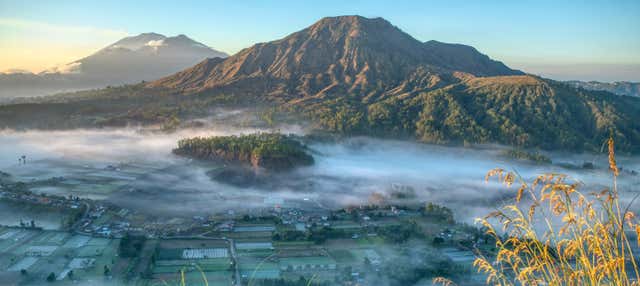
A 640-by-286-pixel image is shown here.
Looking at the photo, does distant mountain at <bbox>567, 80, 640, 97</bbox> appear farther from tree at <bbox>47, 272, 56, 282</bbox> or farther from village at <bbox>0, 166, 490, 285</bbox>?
tree at <bbox>47, 272, 56, 282</bbox>

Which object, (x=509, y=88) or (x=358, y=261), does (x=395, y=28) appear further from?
(x=358, y=261)

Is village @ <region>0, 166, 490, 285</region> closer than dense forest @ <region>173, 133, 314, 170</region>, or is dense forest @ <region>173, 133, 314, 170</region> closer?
village @ <region>0, 166, 490, 285</region>

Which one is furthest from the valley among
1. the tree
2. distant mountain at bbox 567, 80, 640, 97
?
distant mountain at bbox 567, 80, 640, 97

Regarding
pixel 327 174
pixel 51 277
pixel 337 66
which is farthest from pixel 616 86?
pixel 51 277

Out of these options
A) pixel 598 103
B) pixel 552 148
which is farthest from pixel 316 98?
pixel 598 103

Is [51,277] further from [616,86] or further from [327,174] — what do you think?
[616,86]

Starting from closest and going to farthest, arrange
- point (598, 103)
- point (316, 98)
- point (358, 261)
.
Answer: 1. point (358, 261)
2. point (598, 103)
3. point (316, 98)
